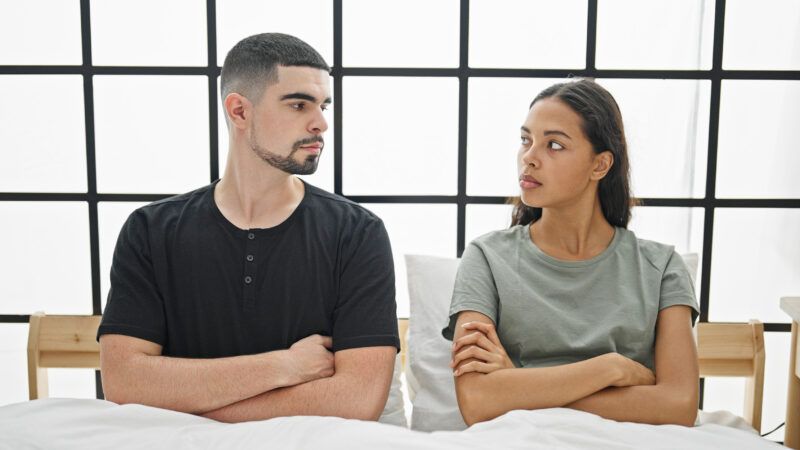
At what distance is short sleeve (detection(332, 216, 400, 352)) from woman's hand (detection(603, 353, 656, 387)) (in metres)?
0.48

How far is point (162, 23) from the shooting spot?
2.09 m

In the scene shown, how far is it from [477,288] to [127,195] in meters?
1.17

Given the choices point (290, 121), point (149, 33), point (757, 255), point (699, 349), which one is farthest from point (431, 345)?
point (149, 33)

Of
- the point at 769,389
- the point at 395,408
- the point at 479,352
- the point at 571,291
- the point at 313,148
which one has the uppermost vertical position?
the point at 313,148

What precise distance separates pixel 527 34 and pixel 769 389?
138cm

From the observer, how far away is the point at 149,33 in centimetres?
209

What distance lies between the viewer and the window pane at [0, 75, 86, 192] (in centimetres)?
213

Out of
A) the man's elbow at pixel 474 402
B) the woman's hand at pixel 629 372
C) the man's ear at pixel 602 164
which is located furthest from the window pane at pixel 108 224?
the woman's hand at pixel 629 372

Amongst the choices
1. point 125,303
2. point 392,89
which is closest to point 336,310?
point 125,303

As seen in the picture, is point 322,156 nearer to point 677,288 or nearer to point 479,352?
point 479,352

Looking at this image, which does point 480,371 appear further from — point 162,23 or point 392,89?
point 162,23

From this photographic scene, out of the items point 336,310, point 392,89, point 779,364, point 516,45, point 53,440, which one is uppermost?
point 516,45

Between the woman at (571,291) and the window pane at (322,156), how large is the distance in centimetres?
62

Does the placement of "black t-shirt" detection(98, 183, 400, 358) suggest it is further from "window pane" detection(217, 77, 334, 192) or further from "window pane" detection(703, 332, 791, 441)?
"window pane" detection(703, 332, 791, 441)
